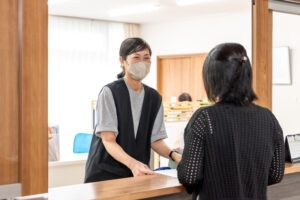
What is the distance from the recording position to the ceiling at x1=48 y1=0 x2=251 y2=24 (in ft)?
22.6

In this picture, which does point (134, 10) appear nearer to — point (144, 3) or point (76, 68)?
point (144, 3)

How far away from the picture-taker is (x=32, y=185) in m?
1.74

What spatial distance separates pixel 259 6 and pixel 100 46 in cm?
642

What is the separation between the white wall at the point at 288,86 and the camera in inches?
114

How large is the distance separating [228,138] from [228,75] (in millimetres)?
223

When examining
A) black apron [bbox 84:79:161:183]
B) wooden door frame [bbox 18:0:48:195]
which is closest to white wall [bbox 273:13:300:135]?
black apron [bbox 84:79:161:183]

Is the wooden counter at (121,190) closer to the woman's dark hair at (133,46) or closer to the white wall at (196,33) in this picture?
the woman's dark hair at (133,46)

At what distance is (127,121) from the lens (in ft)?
7.08

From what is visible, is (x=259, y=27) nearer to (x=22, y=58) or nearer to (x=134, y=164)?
(x=134, y=164)

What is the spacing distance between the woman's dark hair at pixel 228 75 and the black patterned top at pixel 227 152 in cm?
4

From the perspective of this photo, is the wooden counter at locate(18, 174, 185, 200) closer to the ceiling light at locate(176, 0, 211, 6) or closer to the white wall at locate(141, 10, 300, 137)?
the ceiling light at locate(176, 0, 211, 6)

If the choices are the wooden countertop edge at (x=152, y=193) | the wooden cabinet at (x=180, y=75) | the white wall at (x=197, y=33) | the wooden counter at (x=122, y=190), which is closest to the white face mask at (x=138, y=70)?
the wooden counter at (x=122, y=190)

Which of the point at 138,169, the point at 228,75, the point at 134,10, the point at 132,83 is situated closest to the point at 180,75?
the point at 134,10

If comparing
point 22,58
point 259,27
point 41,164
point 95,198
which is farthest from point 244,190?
point 259,27
